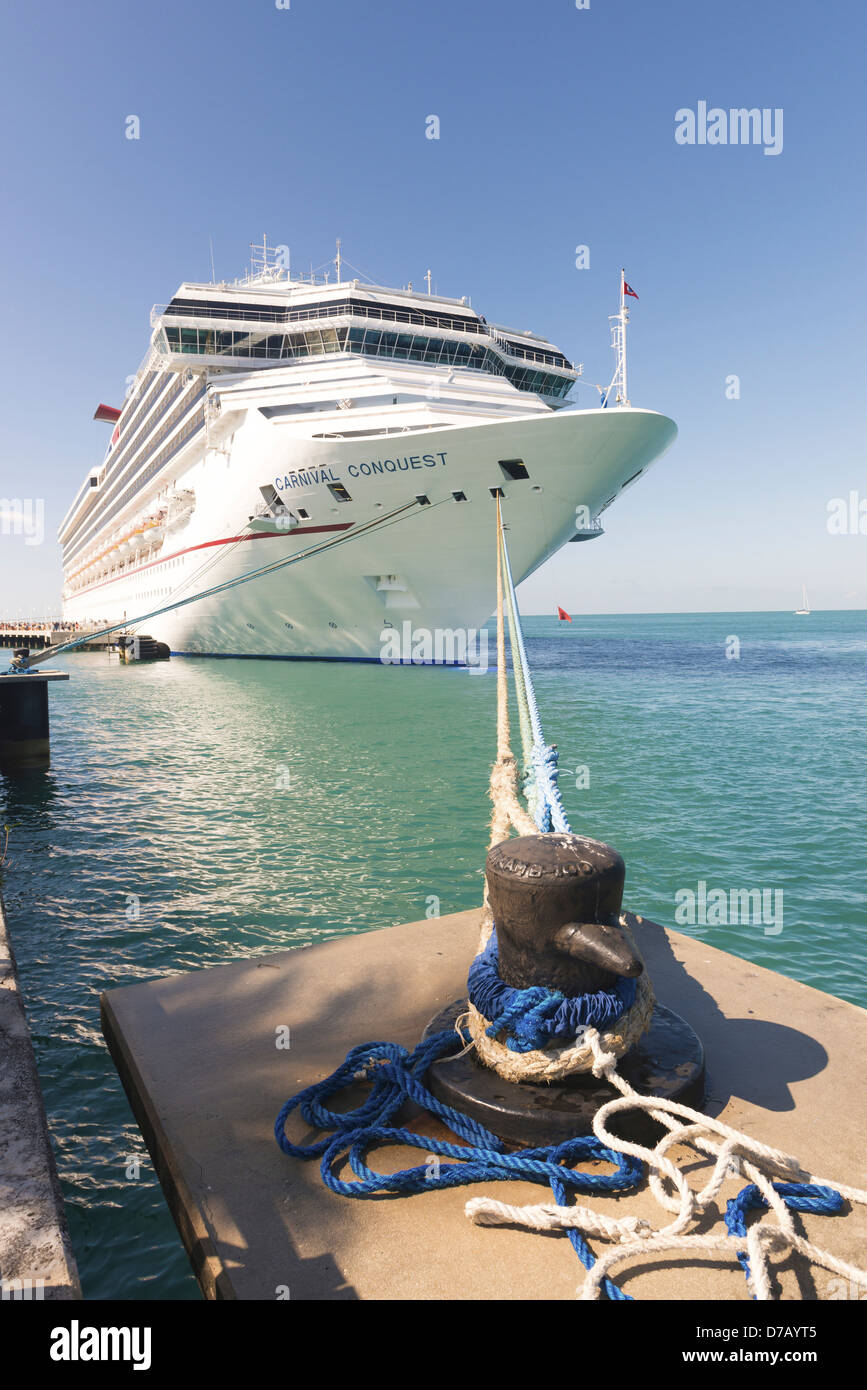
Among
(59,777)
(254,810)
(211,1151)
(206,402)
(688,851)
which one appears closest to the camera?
(211,1151)

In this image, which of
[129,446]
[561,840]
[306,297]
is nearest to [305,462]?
[306,297]

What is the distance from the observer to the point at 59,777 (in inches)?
535

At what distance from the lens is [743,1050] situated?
3127 millimetres

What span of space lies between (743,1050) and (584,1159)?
1.01 m

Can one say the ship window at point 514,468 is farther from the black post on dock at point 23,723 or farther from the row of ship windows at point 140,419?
the row of ship windows at point 140,419

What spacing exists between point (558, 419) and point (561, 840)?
20.2 meters

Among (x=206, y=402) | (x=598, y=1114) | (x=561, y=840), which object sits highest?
(x=206, y=402)

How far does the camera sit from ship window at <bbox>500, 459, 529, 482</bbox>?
22489 millimetres

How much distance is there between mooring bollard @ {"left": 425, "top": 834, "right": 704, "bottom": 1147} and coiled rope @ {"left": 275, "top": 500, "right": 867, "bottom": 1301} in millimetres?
55

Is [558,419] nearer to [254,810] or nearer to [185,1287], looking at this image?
[254,810]

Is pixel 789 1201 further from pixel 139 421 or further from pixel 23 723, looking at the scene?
pixel 139 421

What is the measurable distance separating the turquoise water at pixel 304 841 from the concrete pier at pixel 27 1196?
2.59 feet
